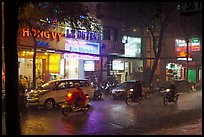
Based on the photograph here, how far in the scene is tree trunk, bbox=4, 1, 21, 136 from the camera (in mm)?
7051

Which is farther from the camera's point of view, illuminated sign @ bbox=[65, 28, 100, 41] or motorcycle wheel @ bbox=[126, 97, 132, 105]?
illuminated sign @ bbox=[65, 28, 100, 41]

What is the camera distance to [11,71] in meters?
7.09

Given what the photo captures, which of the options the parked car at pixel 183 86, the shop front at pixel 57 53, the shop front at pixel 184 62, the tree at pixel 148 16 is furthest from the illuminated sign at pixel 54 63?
the shop front at pixel 184 62

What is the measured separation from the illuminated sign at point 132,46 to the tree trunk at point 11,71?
1194 inches

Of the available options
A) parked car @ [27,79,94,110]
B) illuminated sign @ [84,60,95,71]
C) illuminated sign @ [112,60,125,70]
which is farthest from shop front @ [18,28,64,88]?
illuminated sign @ [112,60,125,70]

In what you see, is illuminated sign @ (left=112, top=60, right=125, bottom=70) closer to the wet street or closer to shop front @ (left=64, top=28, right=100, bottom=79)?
shop front @ (left=64, top=28, right=100, bottom=79)

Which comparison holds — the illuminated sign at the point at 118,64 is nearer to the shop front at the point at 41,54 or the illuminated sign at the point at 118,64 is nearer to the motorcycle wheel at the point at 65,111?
the shop front at the point at 41,54

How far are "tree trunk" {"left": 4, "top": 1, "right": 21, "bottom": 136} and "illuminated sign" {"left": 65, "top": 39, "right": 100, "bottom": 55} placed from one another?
2104cm

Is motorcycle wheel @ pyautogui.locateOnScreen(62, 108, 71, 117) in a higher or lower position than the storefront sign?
lower

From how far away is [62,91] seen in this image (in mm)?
19516

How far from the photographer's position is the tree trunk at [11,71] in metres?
7.05

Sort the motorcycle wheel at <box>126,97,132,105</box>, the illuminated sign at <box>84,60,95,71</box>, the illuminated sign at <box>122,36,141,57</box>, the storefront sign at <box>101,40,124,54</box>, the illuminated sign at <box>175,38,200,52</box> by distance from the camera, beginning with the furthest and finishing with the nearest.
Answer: the illuminated sign at <box>175,38,200,52</box>, the illuminated sign at <box>122,36,141,57</box>, the storefront sign at <box>101,40,124,54</box>, the illuminated sign at <box>84,60,95,71</box>, the motorcycle wheel at <box>126,97,132,105</box>

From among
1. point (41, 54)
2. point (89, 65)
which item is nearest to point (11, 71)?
point (41, 54)

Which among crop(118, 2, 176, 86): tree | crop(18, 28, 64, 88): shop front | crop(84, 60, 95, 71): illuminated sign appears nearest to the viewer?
crop(18, 28, 64, 88): shop front
